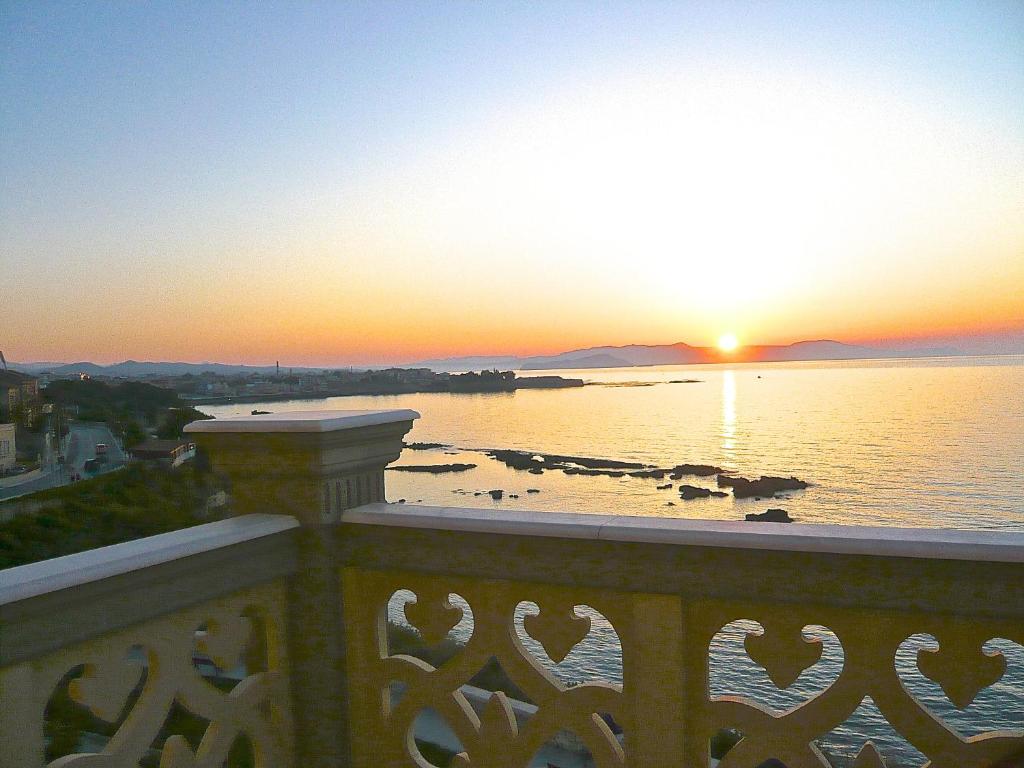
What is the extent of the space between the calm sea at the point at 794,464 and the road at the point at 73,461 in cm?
688

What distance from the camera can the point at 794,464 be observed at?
47.4m

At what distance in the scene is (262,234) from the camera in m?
20.7

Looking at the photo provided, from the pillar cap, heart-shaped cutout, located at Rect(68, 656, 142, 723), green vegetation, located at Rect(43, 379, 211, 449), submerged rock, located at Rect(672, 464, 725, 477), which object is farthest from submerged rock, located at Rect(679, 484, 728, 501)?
heart-shaped cutout, located at Rect(68, 656, 142, 723)

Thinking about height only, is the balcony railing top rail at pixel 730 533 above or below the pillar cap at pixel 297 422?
below

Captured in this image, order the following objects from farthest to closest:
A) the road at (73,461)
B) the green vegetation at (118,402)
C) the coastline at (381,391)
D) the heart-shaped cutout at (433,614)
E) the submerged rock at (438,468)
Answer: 1. the submerged rock at (438,468)
2. the coastline at (381,391)
3. the road at (73,461)
4. the green vegetation at (118,402)
5. the heart-shaped cutout at (433,614)

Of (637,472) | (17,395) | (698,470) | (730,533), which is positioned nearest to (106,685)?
(730,533)

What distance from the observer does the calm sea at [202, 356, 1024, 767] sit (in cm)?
1825

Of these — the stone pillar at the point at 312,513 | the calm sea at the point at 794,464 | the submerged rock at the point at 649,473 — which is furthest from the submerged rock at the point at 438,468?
the stone pillar at the point at 312,513

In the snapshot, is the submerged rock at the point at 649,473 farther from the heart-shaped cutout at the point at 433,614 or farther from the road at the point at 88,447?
the heart-shaped cutout at the point at 433,614

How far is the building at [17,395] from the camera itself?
16.8 ft

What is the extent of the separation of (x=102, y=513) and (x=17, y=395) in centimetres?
1414

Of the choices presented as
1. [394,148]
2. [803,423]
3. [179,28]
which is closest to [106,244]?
[394,148]

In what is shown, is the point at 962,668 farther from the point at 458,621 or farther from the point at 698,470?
the point at 698,470

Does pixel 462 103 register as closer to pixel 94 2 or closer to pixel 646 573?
pixel 94 2
